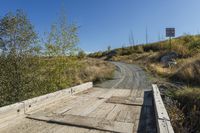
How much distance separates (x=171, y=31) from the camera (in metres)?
26.3

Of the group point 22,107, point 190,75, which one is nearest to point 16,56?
point 22,107

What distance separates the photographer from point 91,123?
454 centimetres

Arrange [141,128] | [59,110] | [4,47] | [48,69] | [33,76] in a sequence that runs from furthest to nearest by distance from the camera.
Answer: [48,69]
[33,76]
[4,47]
[59,110]
[141,128]

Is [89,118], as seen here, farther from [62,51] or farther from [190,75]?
[190,75]

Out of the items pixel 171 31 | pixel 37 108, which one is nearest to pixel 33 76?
pixel 37 108

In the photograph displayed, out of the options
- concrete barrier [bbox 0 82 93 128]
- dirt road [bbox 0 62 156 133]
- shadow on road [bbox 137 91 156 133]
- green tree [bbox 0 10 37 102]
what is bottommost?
shadow on road [bbox 137 91 156 133]

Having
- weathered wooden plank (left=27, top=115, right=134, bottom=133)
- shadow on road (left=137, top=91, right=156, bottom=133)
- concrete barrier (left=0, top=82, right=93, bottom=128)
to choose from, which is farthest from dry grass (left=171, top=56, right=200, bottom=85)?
weathered wooden plank (left=27, top=115, right=134, bottom=133)

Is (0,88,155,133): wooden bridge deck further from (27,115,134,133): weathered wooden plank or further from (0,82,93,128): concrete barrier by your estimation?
(0,82,93,128): concrete barrier

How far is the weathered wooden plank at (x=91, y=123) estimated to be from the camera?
14.0 feet

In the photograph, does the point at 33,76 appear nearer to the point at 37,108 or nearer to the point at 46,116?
the point at 37,108

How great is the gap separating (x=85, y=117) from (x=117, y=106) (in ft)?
4.87

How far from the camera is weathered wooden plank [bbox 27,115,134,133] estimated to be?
4.26 m

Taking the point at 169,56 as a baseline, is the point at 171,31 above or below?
above

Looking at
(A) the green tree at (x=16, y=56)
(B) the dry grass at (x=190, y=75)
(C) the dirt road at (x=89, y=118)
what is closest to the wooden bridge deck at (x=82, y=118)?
(C) the dirt road at (x=89, y=118)
